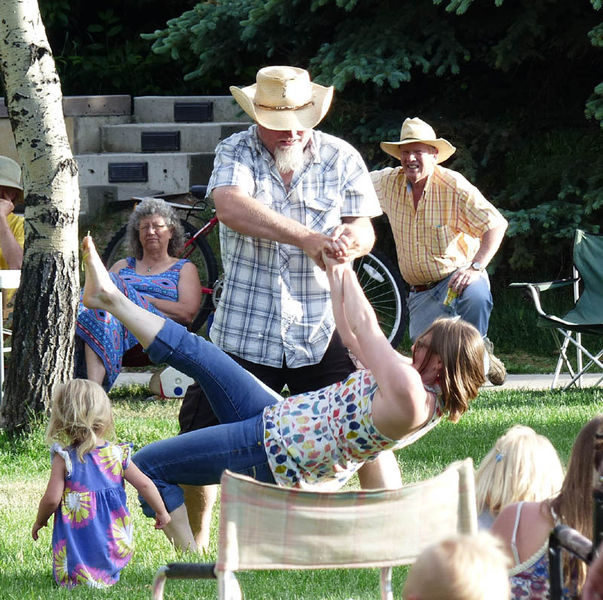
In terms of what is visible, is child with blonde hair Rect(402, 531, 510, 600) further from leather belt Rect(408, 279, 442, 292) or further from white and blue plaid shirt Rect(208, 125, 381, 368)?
leather belt Rect(408, 279, 442, 292)

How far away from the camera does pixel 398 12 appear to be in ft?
29.2

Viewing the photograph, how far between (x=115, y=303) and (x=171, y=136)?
7.11 meters

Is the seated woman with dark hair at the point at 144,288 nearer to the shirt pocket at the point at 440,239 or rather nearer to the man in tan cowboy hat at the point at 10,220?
the man in tan cowboy hat at the point at 10,220

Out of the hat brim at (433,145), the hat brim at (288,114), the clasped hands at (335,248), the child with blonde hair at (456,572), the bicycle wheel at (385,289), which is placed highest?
the hat brim at (288,114)

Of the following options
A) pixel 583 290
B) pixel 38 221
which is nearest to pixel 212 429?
pixel 38 221

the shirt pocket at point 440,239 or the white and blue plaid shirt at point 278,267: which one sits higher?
the white and blue plaid shirt at point 278,267

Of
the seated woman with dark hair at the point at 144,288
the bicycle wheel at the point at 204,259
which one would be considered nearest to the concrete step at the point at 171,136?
the bicycle wheel at the point at 204,259

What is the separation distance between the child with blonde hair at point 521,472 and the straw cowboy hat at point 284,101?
1.58 m

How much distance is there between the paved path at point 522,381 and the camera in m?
7.50

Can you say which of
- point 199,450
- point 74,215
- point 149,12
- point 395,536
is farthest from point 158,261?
point 149,12

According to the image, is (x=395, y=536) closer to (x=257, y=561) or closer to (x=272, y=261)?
(x=257, y=561)

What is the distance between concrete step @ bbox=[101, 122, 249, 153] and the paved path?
348cm

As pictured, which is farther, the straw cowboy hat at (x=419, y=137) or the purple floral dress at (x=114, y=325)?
the straw cowboy hat at (x=419, y=137)

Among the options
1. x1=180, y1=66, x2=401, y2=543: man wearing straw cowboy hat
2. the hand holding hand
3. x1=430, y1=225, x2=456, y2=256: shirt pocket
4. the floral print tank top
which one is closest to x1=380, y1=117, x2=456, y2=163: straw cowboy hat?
x1=430, y1=225, x2=456, y2=256: shirt pocket
